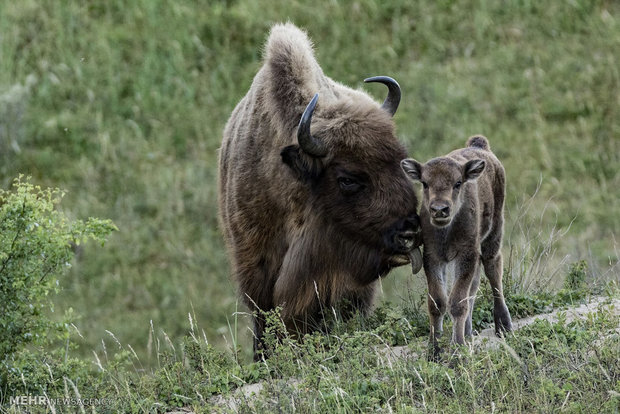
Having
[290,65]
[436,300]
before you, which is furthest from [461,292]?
[290,65]

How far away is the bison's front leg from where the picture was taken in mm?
A: 6109

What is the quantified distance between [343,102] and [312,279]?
1466 millimetres

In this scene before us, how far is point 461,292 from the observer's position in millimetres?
6129

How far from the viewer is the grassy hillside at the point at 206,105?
600 inches

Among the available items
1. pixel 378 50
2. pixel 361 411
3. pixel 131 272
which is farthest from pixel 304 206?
pixel 378 50

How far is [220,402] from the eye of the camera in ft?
20.6

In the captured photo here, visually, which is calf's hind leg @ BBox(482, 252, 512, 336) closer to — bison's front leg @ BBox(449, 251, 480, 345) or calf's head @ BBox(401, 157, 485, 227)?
bison's front leg @ BBox(449, 251, 480, 345)

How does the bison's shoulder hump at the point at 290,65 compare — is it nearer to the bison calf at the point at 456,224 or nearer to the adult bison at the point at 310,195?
the adult bison at the point at 310,195

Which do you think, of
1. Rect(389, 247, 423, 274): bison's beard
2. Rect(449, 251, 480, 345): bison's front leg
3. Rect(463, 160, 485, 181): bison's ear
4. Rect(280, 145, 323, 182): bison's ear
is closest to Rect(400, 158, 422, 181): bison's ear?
Rect(463, 160, 485, 181): bison's ear

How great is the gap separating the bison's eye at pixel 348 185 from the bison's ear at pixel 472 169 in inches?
50.1

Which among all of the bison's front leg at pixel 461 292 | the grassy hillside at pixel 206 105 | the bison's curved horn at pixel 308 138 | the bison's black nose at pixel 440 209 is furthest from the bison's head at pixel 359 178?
the grassy hillside at pixel 206 105

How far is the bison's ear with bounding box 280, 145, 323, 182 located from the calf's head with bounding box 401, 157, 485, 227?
1.32m

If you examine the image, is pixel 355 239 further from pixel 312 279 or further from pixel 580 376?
pixel 580 376

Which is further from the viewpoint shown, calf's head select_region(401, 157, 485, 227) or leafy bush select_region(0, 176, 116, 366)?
leafy bush select_region(0, 176, 116, 366)
